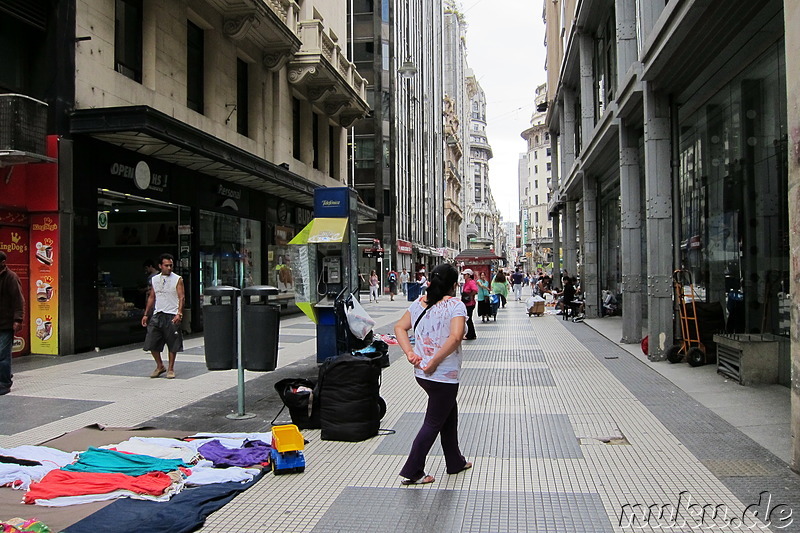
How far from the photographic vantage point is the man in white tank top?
9.55m

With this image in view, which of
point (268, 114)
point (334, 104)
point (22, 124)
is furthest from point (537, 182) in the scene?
point (22, 124)

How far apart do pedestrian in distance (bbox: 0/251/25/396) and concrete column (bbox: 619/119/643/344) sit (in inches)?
442

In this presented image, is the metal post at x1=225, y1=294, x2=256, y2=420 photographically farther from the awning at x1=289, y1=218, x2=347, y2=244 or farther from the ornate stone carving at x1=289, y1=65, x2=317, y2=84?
the ornate stone carving at x1=289, y1=65, x2=317, y2=84

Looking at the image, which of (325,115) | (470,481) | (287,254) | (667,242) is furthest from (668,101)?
(325,115)

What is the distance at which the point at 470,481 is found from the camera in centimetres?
504

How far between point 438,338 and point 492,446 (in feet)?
5.74

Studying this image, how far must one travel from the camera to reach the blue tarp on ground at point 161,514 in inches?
159

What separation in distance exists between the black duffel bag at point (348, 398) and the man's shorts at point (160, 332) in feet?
13.8

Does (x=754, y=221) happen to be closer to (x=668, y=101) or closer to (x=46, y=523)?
(x=668, y=101)

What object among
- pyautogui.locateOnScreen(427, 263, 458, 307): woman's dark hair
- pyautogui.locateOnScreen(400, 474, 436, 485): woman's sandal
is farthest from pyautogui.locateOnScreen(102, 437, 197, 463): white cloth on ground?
pyautogui.locateOnScreen(427, 263, 458, 307): woman's dark hair

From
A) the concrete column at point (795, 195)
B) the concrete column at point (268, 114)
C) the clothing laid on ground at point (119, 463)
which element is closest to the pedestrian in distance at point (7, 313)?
the clothing laid on ground at point (119, 463)

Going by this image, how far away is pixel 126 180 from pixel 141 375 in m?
5.32

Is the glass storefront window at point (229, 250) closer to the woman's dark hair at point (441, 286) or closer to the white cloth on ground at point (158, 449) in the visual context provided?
the white cloth on ground at point (158, 449)

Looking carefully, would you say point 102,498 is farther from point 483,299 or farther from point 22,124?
point 483,299
